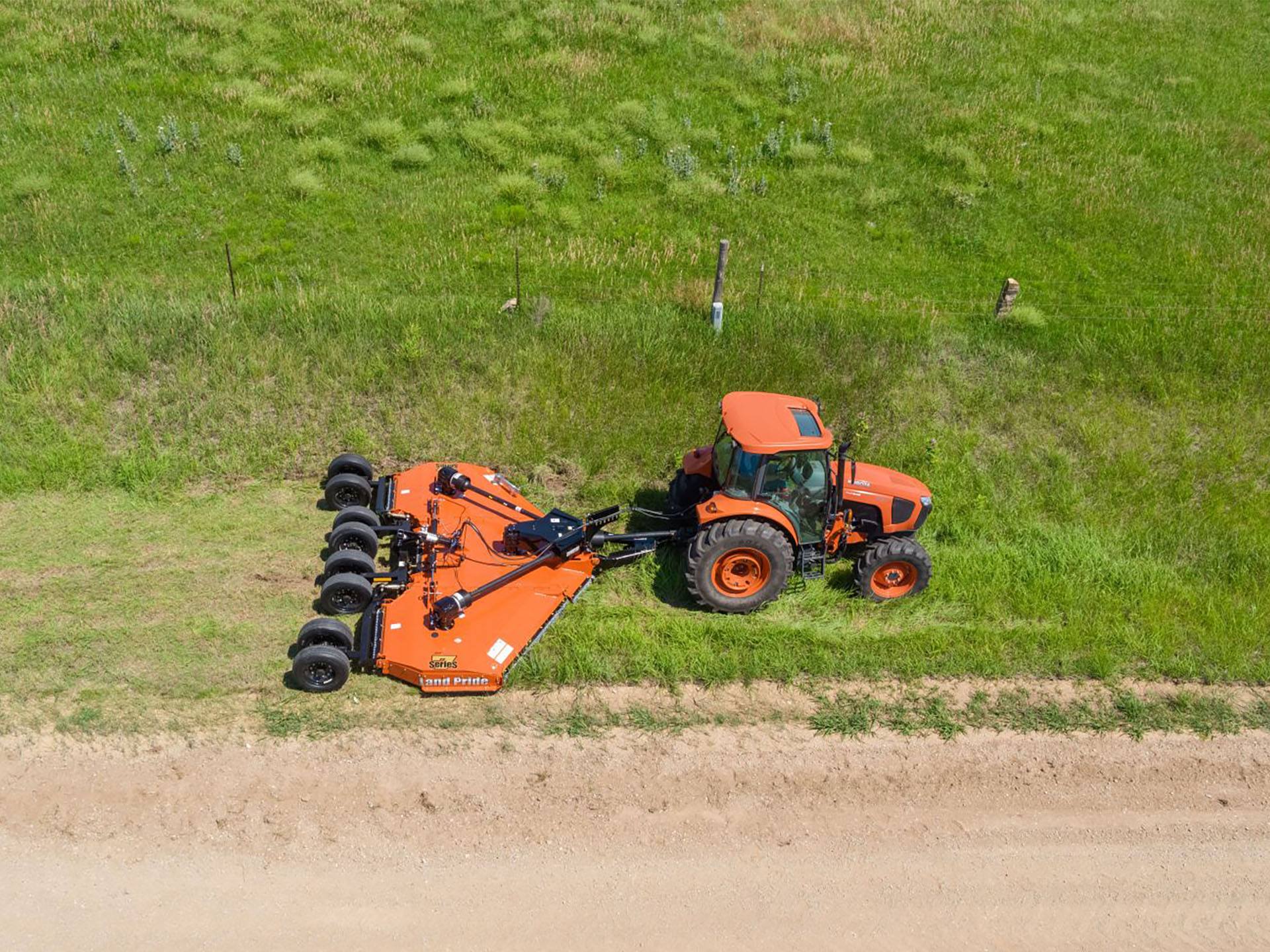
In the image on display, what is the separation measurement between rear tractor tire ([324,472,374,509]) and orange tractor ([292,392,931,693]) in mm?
465

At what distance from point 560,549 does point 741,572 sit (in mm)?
2035

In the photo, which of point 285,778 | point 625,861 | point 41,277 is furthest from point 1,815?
point 41,277

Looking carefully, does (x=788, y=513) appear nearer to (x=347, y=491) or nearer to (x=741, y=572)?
(x=741, y=572)

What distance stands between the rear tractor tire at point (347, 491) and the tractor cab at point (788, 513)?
4.12 m

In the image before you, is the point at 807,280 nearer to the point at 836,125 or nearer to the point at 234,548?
the point at 836,125

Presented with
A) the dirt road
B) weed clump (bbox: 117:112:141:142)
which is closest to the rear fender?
the dirt road

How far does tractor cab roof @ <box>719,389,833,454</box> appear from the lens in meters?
10.2

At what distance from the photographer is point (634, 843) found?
818 cm

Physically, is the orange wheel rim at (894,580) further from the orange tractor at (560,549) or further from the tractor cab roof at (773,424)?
the tractor cab roof at (773,424)

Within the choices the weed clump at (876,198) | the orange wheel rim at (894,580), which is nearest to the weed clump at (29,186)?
the weed clump at (876,198)

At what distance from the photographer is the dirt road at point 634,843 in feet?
24.5

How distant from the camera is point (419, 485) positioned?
1191 cm

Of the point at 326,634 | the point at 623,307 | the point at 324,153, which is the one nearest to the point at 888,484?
the point at 623,307

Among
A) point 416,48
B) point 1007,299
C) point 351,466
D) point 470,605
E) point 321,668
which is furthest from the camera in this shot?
point 416,48
